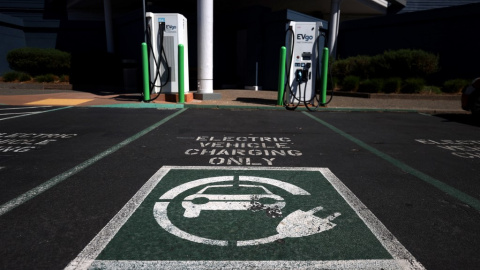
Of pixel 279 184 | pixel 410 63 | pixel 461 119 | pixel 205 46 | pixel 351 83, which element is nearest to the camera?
pixel 279 184

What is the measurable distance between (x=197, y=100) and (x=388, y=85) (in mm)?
8896

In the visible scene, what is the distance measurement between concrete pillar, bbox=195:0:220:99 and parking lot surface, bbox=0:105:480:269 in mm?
6549

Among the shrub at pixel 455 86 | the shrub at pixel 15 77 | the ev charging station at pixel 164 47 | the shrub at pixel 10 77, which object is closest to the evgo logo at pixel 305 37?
the ev charging station at pixel 164 47

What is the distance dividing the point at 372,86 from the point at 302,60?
18.0ft

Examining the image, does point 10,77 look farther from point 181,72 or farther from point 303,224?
point 303,224

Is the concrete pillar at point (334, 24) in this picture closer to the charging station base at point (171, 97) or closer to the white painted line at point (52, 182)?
the charging station base at point (171, 97)

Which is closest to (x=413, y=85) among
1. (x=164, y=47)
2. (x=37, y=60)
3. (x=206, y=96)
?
(x=206, y=96)

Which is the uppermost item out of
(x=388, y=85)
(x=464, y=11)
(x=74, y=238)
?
(x=464, y=11)

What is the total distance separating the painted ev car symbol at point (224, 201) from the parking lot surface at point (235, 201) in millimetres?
17

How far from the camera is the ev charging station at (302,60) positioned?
33.0 feet

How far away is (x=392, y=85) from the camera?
541 inches

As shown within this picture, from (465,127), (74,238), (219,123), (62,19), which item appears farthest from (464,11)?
(62,19)

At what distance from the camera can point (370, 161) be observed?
4281mm

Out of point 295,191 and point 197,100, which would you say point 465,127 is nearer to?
point 295,191
